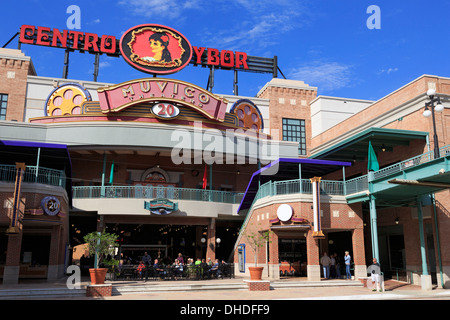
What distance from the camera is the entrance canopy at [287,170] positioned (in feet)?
91.4

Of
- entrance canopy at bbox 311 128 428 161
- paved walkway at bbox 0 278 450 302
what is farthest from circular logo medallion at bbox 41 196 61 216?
entrance canopy at bbox 311 128 428 161

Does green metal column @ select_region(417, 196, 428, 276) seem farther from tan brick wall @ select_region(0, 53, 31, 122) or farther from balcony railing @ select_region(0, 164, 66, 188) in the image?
tan brick wall @ select_region(0, 53, 31, 122)

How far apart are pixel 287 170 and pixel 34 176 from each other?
16.7 m

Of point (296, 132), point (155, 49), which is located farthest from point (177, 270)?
point (296, 132)

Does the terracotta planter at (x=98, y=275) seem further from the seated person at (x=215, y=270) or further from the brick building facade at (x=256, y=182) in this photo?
the seated person at (x=215, y=270)

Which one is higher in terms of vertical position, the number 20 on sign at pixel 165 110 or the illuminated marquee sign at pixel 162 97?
the illuminated marquee sign at pixel 162 97

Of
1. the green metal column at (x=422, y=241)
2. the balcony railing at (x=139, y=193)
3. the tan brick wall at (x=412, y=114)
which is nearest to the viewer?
the green metal column at (x=422, y=241)

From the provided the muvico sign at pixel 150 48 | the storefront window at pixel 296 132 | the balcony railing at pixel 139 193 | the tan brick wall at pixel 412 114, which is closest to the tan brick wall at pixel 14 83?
the muvico sign at pixel 150 48

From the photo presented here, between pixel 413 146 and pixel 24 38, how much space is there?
118 ft

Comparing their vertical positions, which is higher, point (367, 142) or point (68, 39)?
point (68, 39)

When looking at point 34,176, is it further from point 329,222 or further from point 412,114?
point 412,114

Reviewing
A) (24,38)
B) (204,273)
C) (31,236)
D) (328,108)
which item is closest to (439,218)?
(204,273)

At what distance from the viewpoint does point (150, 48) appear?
3891cm
